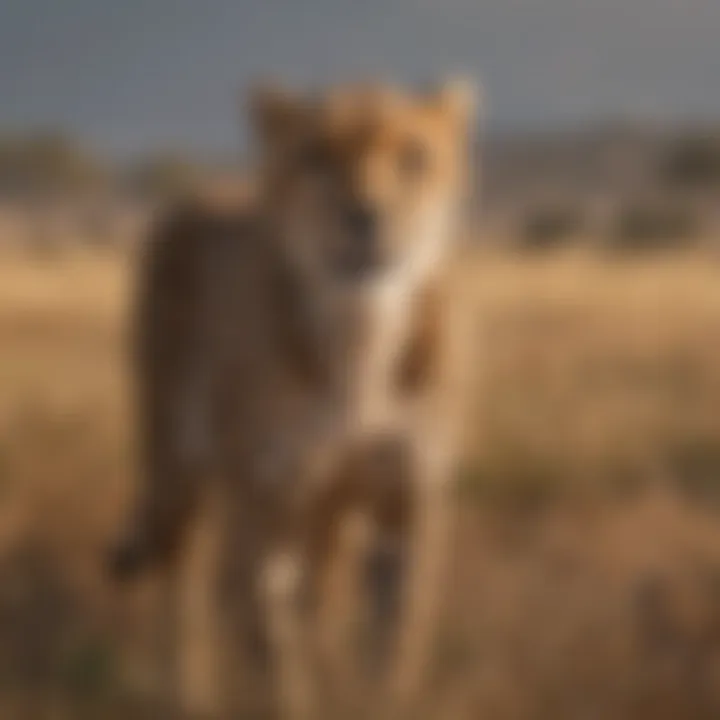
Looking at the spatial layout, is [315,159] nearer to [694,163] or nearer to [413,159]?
[413,159]

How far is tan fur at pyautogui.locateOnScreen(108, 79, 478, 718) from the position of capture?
182 cm

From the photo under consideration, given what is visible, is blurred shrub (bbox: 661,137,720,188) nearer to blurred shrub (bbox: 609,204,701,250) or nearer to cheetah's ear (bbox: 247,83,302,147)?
blurred shrub (bbox: 609,204,701,250)

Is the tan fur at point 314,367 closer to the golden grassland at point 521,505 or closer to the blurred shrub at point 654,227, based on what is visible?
the golden grassland at point 521,505

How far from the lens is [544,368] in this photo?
3902mm

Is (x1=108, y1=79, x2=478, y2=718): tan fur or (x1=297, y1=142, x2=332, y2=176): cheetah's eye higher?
(x1=297, y1=142, x2=332, y2=176): cheetah's eye

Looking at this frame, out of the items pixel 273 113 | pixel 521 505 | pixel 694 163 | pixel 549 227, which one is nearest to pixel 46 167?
pixel 549 227

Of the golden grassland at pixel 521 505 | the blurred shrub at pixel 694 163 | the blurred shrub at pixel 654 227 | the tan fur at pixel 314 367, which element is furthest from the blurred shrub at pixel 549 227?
the tan fur at pixel 314 367

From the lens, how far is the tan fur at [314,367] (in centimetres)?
182

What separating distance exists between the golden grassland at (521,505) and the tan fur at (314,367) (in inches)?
6.8

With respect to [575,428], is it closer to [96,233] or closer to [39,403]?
[39,403]

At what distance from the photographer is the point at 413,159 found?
1.87 meters

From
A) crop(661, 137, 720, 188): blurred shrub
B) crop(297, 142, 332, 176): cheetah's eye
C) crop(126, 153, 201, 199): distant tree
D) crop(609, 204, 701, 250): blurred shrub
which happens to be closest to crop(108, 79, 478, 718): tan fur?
crop(297, 142, 332, 176): cheetah's eye

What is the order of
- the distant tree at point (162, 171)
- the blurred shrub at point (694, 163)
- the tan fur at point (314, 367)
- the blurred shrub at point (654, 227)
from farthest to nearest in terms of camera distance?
the blurred shrub at point (694, 163), the blurred shrub at point (654, 227), the distant tree at point (162, 171), the tan fur at point (314, 367)

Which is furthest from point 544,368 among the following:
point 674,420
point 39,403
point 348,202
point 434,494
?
point 348,202
